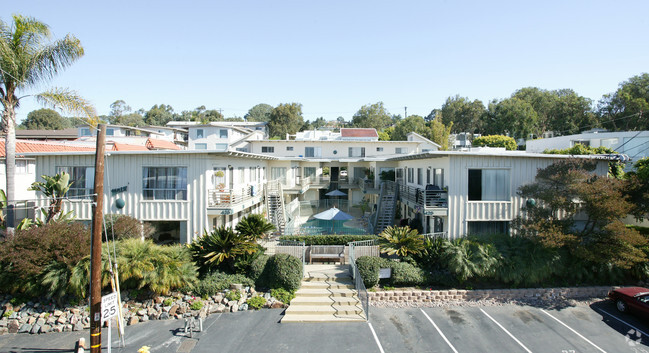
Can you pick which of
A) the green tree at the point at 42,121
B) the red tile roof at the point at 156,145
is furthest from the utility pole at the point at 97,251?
the green tree at the point at 42,121

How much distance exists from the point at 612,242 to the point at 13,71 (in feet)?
83.6

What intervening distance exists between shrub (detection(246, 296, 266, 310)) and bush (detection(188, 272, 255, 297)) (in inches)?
29.7

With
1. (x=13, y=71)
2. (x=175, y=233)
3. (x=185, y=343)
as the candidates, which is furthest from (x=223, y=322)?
(x=13, y=71)

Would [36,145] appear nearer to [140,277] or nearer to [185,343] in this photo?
[140,277]

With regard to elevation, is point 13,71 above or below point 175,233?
above

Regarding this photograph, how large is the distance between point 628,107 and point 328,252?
53.9 m

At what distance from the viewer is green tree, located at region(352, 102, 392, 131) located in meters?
76.3

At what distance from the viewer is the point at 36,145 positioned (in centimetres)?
2486

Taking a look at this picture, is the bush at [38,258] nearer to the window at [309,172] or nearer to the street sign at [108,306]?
the street sign at [108,306]

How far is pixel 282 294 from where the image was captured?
14.3 m

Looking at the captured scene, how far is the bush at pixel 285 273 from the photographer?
14398mm

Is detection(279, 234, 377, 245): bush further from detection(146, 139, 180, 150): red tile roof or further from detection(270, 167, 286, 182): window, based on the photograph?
detection(146, 139, 180, 150): red tile roof

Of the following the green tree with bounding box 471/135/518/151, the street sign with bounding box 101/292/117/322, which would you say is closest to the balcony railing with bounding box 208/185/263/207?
the street sign with bounding box 101/292/117/322

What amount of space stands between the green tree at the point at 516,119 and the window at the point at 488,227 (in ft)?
139
